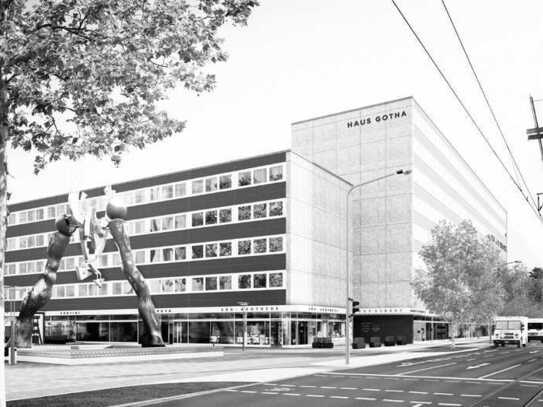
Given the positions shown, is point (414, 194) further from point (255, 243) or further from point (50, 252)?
point (50, 252)

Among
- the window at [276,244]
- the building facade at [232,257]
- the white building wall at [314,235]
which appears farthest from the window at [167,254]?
the white building wall at [314,235]

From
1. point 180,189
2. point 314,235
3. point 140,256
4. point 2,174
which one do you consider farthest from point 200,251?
point 2,174

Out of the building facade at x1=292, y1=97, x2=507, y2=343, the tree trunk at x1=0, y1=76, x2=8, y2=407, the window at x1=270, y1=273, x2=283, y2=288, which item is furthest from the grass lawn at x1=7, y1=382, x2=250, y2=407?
the building facade at x1=292, y1=97, x2=507, y2=343

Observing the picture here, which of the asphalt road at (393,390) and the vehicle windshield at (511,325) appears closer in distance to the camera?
the asphalt road at (393,390)

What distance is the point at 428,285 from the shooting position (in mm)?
63500

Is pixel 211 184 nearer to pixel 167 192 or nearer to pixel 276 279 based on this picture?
pixel 167 192

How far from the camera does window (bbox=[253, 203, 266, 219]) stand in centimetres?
6184

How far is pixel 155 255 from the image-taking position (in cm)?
7094

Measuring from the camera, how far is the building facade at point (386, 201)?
2835 inches

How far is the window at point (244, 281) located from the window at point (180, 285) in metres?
7.40

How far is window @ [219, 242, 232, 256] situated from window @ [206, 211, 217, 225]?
2563 millimetres

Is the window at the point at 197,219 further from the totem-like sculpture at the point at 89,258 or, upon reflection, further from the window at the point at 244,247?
the totem-like sculpture at the point at 89,258

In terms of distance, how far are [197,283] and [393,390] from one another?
155 feet

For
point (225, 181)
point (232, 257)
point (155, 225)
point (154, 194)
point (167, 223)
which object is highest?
point (225, 181)
